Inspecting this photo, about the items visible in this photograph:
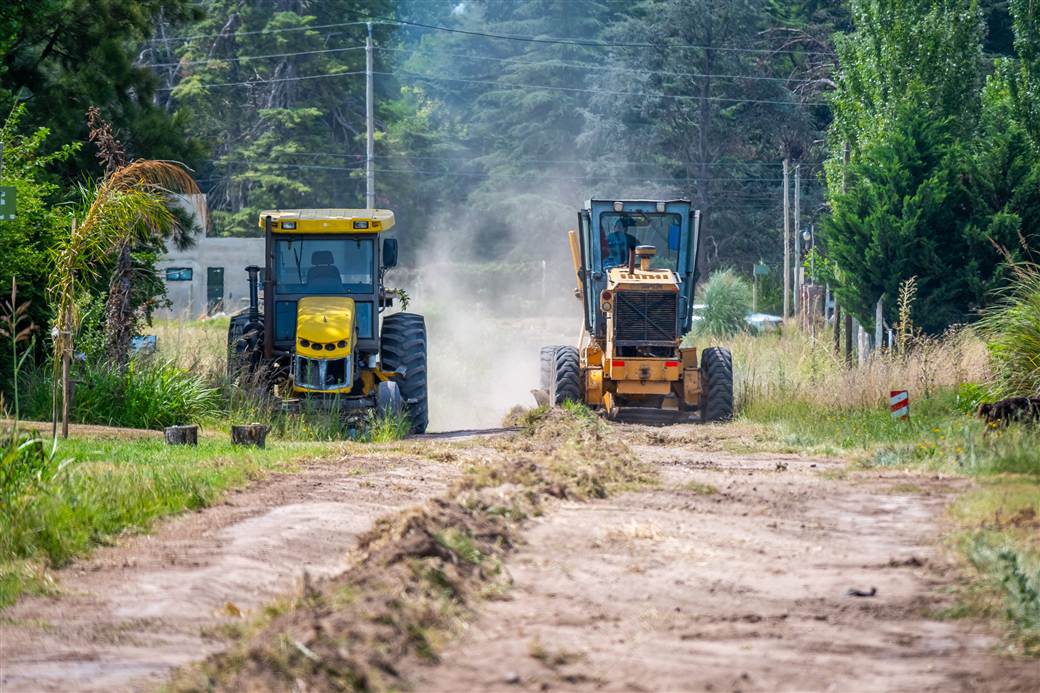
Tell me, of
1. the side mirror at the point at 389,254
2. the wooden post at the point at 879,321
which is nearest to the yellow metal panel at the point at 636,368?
the side mirror at the point at 389,254

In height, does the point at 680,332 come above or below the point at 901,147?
below

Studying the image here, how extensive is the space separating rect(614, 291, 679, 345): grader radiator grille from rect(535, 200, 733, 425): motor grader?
0.5 inches

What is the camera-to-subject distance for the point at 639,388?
21000 mm

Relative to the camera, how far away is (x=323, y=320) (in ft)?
64.1

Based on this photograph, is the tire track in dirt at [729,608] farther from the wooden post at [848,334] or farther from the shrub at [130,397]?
the wooden post at [848,334]

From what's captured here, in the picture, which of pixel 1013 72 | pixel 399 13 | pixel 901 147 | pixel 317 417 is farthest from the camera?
pixel 399 13

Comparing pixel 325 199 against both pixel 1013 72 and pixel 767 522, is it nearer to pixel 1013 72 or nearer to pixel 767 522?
pixel 1013 72

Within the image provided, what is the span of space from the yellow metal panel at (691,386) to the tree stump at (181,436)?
25.0 feet

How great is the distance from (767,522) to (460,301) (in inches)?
2069

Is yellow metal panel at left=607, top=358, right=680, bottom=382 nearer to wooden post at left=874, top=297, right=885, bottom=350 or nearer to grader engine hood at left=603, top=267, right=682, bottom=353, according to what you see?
grader engine hood at left=603, top=267, right=682, bottom=353

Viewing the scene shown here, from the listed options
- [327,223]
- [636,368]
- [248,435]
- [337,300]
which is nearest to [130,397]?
[337,300]

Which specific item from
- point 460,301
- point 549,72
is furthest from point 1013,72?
point 549,72

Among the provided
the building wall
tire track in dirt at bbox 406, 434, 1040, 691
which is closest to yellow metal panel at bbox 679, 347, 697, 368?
tire track in dirt at bbox 406, 434, 1040, 691

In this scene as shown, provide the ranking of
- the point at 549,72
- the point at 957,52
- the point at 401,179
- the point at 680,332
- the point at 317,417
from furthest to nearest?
1. the point at 549,72
2. the point at 401,179
3. the point at 957,52
4. the point at 680,332
5. the point at 317,417
